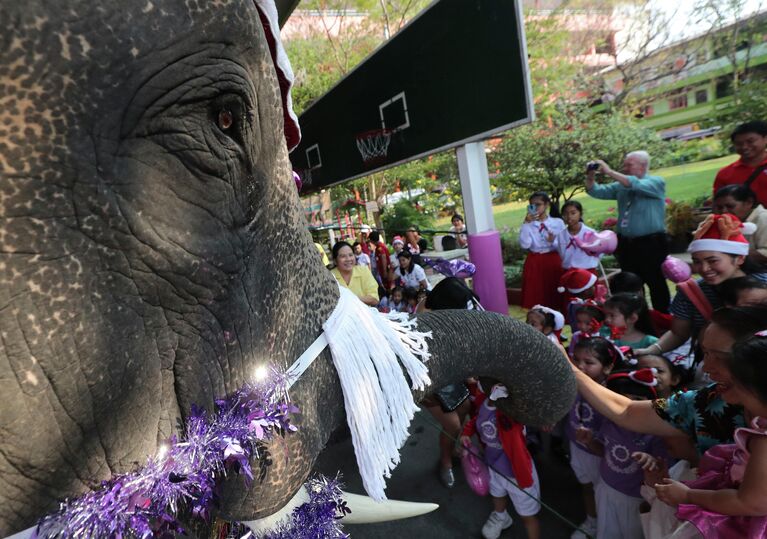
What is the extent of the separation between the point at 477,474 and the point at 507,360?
158 centimetres

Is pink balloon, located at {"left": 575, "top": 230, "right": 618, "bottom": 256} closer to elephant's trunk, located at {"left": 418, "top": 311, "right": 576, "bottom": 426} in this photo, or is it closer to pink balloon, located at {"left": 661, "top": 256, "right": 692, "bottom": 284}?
pink balloon, located at {"left": 661, "top": 256, "right": 692, "bottom": 284}

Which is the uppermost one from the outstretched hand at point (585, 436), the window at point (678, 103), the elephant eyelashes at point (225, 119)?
the window at point (678, 103)

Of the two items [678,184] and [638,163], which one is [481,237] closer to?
[638,163]

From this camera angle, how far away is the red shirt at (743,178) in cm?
320

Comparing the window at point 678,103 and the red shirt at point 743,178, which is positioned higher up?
the window at point 678,103

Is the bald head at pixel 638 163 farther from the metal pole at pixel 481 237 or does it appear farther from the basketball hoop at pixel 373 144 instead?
the basketball hoop at pixel 373 144

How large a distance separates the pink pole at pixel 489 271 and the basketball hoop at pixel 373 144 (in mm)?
2871

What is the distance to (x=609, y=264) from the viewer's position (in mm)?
7992

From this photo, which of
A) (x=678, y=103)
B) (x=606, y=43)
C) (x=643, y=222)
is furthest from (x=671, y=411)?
(x=678, y=103)

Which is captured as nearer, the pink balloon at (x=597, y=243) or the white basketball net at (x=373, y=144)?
the pink balloon at (x=597, y=243)

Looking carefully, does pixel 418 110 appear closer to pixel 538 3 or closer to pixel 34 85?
pixel 34 85

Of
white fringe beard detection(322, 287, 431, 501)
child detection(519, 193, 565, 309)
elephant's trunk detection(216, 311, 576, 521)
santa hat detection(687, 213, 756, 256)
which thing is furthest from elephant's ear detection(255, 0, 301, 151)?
child detection(519, 193, 565, 309)

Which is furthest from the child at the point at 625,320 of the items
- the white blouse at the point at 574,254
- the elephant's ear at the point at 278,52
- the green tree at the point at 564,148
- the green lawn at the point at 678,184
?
the green lawn at the point at 678,184

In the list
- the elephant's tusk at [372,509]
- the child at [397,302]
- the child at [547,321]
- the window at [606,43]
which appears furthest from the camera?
the window at [606,43]
